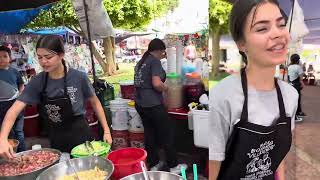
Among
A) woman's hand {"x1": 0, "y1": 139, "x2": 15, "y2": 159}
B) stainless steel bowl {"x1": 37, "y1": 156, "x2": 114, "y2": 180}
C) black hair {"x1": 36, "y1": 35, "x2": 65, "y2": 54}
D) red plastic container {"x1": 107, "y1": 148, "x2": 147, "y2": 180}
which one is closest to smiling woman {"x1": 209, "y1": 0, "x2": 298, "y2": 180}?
red plastic container {"x1": 107, "y1": 148, "x2": 147, "y2": 180}

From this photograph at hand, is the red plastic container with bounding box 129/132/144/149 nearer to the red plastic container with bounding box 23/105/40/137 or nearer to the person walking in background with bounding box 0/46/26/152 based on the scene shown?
the person walking in background with bounding box 0/46/26/152

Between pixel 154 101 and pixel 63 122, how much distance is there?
166 centimetres

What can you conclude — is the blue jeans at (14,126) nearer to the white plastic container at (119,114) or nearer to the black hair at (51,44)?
the white plastic container at (119,114)

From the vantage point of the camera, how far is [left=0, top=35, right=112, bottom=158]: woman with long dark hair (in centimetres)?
195

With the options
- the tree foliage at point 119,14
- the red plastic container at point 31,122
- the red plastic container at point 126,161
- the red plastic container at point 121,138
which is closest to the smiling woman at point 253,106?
the red plastic container at point 126,161

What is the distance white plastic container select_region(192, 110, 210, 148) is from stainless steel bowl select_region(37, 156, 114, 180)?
188 centimetres

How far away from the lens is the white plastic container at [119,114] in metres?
4.33

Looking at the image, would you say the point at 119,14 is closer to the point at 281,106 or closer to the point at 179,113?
the point at 179,113

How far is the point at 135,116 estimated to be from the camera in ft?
13.9

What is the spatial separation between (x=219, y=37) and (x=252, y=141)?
1081mm

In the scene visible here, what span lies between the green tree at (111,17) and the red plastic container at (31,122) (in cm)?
513

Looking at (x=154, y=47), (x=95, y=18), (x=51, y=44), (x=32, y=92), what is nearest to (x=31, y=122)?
(x=95, y=18)

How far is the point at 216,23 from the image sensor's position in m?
2.02

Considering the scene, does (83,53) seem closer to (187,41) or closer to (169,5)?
(169,5)
